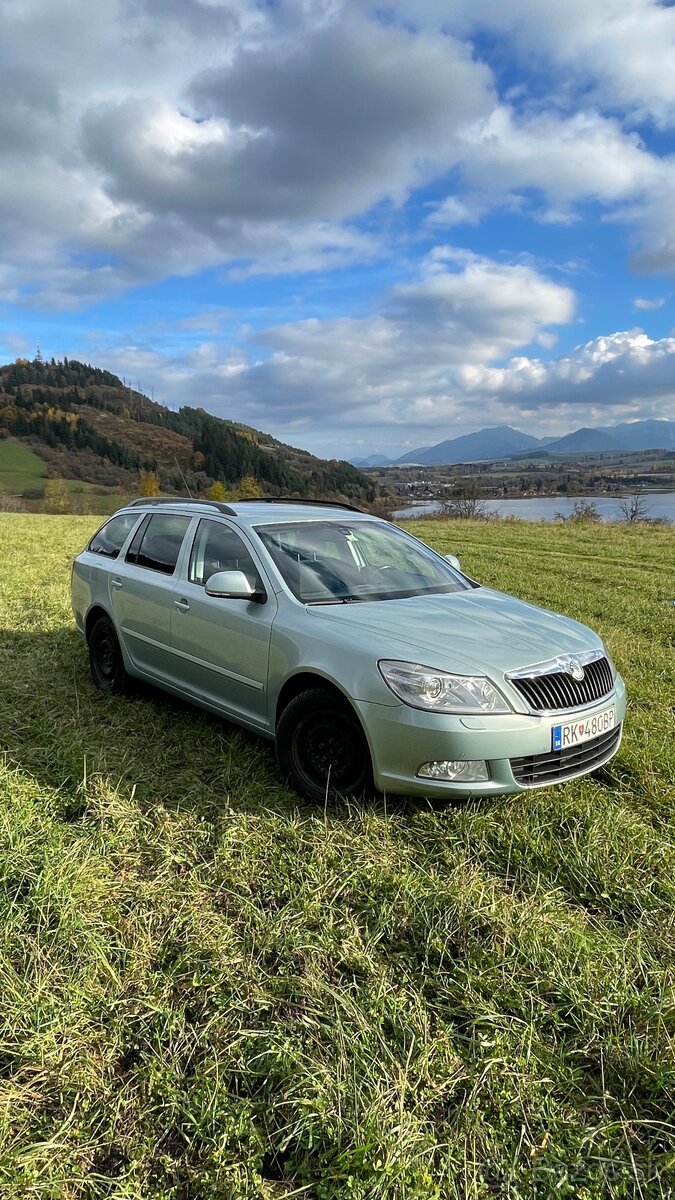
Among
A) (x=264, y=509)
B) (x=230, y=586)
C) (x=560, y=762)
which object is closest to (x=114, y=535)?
(x=264, y=509)

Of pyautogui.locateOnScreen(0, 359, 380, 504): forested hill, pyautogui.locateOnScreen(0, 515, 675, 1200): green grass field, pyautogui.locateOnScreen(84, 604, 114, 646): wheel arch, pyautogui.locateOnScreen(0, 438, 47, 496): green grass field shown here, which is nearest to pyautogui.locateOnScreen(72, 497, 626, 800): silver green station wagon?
pyautogui.locateOnScreen(84, 604, 114, 646): wheel arch

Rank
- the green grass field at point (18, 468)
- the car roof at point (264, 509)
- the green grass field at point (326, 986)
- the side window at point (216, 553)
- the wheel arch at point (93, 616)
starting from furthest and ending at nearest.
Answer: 1. the green grass field at point (18, 468)
2. the wheel arch at point (93, 616)
3. the car roof at point (264, 509)
4. the side window at point (216, 553)
5. the green grass field at point (326, 986)

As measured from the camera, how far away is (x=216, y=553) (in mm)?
4398

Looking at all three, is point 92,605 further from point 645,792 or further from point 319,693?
point 645,792

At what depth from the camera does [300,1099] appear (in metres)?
1.85

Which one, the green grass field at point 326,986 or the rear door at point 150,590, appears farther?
the rear door at point 150,590

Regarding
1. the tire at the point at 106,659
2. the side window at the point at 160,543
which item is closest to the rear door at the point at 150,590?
the side window at the point at 160,543

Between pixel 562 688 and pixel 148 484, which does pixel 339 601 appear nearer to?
pixel 562 688

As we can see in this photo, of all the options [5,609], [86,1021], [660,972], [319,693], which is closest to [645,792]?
[660,972]

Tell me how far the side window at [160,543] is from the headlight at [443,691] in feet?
7.39

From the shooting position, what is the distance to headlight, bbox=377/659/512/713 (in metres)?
2.97

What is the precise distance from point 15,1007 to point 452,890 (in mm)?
1629

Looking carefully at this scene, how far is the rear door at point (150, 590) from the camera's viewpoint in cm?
460

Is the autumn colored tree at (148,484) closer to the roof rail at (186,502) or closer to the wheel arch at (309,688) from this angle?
the roof rail at (186,502)
